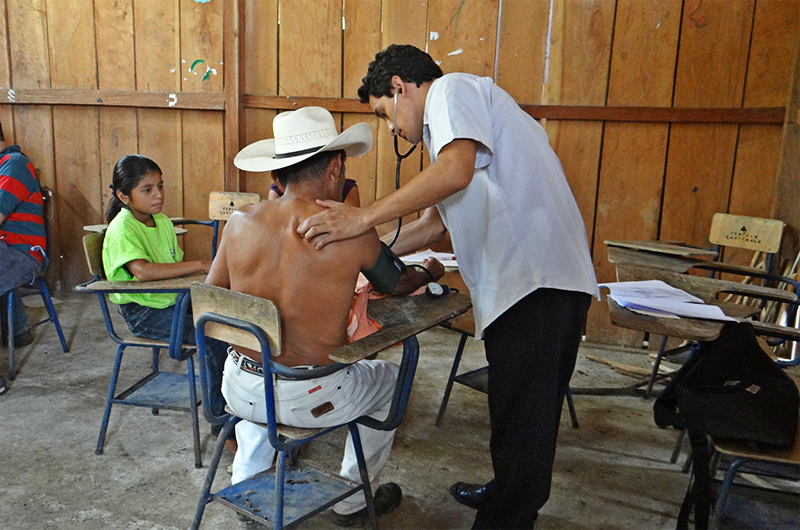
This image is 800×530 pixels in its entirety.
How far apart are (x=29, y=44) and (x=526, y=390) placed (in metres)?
4.88

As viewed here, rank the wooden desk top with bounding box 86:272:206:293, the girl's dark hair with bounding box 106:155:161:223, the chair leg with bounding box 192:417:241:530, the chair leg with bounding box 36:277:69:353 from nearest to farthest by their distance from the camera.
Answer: the chair leg with bounding box 192:417:241:530
the wooden desk top with bounding box 86:272:206:293
the girl's dark hair with bounding box 106:155:161:223
the chair leg with bounding box 36:277:69:353

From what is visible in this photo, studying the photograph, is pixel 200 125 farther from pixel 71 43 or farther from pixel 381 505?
pixel 381 505

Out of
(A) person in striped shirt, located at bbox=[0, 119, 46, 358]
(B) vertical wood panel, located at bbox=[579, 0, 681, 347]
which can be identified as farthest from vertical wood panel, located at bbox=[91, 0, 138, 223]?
(B) vertical wood panel, located at bbox=[579, 0, 681, 347]

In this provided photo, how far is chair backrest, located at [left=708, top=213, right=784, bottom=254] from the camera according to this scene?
3156mm

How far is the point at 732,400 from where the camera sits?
1617mm

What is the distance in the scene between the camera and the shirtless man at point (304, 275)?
1570 mm

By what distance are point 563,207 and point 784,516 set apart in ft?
5.06

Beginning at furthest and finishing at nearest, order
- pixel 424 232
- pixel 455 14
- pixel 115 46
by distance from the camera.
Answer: pixel 115 46, pixel 455 14, pixel 424 232

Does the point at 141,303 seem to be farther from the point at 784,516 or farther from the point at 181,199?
the point at 784,516

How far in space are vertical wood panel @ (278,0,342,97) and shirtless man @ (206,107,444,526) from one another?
2.50 m

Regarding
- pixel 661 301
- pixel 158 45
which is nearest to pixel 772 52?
pixel 661 301

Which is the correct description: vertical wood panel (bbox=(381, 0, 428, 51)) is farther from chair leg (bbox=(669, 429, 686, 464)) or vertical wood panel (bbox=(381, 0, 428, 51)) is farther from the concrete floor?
chair leg (bbox=(669, 429, 686, 464))

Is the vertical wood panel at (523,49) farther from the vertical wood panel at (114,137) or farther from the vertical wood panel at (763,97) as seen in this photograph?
the vertical wood panel at (114,137)

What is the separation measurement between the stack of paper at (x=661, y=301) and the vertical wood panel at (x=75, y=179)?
4.22 meters
